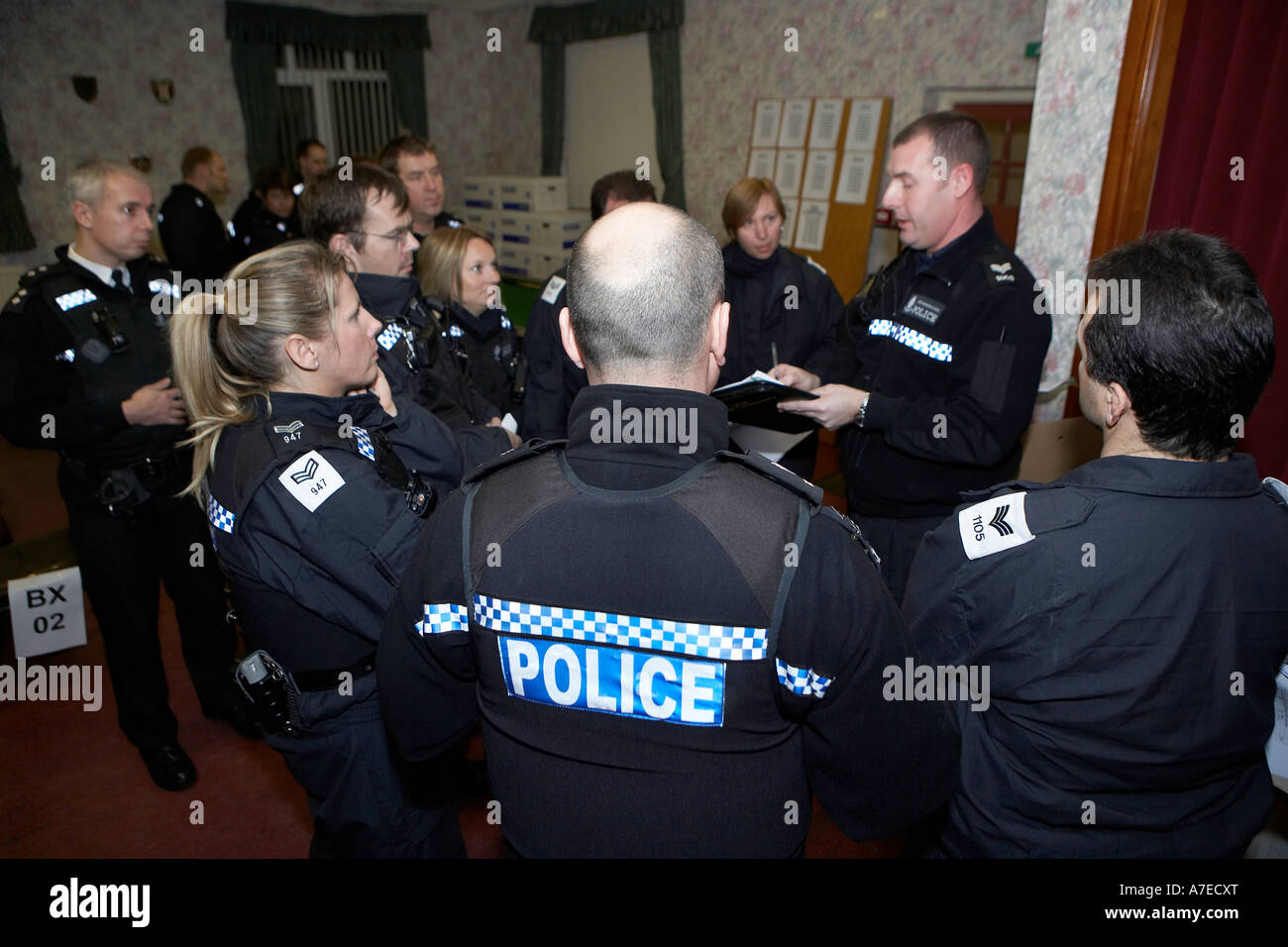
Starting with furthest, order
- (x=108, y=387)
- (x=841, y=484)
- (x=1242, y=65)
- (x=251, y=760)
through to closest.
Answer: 1. (x=841, y=484)
2. (x=251, y=760)
3. (x=108, y=387)
4. (x=1242, y=65)

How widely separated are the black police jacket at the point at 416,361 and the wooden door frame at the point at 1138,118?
1920mm

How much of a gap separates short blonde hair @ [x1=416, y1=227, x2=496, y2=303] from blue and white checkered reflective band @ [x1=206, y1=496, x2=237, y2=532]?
58.5 inches

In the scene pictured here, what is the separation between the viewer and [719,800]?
99 cm

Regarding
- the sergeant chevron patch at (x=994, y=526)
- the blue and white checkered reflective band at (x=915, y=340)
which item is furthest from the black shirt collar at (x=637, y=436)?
the blue and white checkered reflective band at (x=915, y=340)

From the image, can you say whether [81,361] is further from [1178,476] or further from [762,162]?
[762,162]

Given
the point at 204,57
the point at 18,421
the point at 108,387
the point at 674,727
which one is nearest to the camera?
the point at 674,727

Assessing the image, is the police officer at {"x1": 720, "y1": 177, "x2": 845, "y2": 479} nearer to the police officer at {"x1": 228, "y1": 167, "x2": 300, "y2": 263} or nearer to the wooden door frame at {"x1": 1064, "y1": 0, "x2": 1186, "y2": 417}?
the wooden door frame at {"x1": 1064, "y1": 0, "x2": 1186, "y2": 417}

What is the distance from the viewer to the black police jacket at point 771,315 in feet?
10.0

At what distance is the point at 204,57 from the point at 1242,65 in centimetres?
936

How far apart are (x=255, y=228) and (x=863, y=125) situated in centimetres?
497

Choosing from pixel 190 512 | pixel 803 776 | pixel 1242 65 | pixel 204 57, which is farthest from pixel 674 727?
pixel 204 57

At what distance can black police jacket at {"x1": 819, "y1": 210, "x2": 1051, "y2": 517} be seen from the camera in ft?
6.66

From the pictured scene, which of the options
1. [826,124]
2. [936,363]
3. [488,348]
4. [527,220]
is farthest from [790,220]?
[936,363]

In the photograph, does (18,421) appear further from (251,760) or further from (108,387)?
(251,760)
